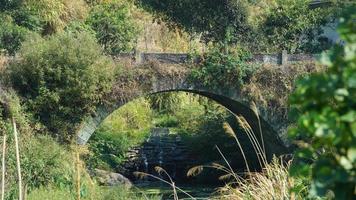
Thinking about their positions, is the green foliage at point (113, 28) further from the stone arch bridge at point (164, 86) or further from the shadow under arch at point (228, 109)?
the stone arch bridge at point (164, 86)

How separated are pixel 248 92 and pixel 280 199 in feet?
42.7

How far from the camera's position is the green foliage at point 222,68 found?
736 inches

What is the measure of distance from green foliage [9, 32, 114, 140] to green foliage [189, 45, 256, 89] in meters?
2.70

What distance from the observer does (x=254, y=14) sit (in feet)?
78.2

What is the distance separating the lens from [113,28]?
24328mm

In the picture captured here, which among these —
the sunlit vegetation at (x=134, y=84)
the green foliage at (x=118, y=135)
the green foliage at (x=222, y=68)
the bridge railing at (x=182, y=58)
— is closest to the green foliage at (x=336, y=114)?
the sunlit vegetation at (x=134, y=84)

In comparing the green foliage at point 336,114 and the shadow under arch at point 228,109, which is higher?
the green foliage at point 336,114

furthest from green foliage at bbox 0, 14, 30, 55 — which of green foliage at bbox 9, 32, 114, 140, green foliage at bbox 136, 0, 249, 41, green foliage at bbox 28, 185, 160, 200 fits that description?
green foliage at bbox 28, 185, 160, 200

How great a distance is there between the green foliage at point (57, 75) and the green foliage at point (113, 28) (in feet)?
22.8

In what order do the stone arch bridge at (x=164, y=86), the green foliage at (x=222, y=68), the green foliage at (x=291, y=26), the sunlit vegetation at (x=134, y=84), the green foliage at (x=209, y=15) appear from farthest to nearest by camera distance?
the green foliage at (x=291, y=26), the green foliage at (x=209, y=15), the green foliage at (x=222, y=68), the stone arch bridge at (x=164, y=86), the sunlit vegetation at (x=134, y=84)

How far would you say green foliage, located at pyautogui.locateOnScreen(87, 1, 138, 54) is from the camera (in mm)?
24281

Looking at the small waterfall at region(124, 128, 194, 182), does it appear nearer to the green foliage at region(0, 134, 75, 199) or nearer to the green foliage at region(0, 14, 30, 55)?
the green foliage at region(0, 14, 30, 55)

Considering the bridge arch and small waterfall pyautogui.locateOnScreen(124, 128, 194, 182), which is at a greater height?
the bridge arch

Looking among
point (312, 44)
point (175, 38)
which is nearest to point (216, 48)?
point (312, 44)
